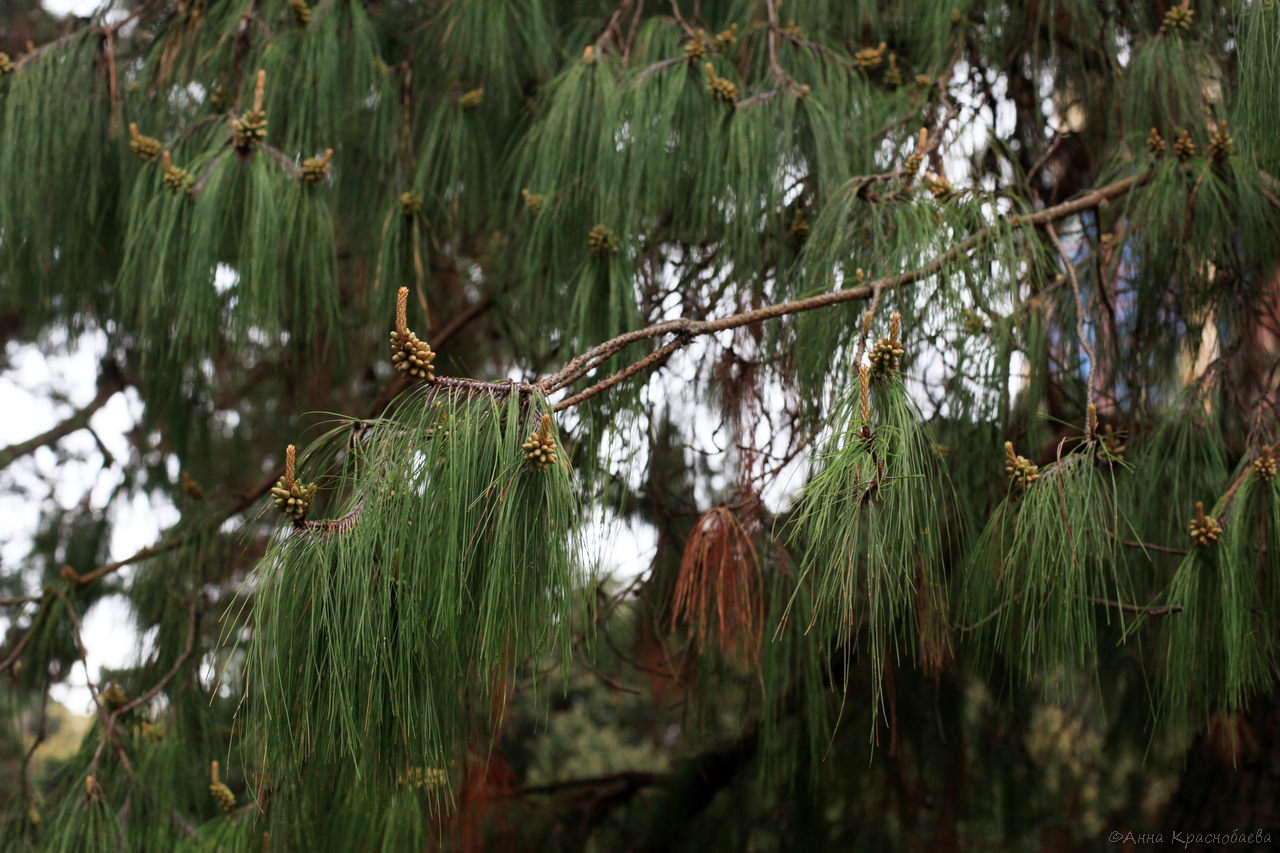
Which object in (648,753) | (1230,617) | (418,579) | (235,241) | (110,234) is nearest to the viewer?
(418,579)

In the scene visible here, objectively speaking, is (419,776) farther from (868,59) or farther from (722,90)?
(868,59)

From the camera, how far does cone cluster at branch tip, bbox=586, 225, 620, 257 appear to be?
3.80ft

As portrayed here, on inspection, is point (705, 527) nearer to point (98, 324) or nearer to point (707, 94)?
point (707, 94)

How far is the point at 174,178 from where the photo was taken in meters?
1.16

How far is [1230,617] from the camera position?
0.89m

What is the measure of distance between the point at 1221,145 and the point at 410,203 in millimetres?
934

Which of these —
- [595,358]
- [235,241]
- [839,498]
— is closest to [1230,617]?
[839,498]

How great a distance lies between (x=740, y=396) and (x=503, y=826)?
2.59 feet

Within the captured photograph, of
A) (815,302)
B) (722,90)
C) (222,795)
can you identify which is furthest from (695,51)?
(222,795)

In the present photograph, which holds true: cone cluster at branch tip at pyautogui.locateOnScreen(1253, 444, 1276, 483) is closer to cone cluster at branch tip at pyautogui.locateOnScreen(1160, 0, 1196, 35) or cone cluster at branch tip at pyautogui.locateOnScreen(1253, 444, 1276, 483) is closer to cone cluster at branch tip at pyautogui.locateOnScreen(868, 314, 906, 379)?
cone cluster at branch tip at pyautogui.locateOnScreen(868, 314, 906, 379)

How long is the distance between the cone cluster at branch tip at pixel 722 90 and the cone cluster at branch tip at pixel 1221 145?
19.9 inches

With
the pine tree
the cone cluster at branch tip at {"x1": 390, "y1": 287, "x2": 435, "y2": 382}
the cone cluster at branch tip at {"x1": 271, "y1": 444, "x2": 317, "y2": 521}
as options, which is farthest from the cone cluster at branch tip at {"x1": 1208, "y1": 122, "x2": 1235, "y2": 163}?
the cone cluster at branch tip at {"x1": 271, "y1": 444, "x2": 317, "y2": 521}

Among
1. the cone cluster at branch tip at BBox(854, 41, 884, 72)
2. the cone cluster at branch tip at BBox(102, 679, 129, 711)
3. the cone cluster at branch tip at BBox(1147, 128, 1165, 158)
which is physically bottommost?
the cone cluster at branch tip at BBox(102, 679, 129, 711)

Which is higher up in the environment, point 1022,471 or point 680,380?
point 680,380
